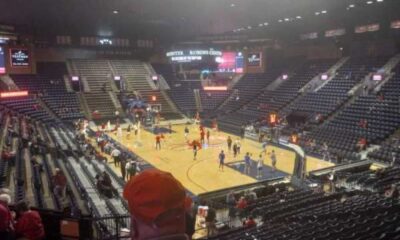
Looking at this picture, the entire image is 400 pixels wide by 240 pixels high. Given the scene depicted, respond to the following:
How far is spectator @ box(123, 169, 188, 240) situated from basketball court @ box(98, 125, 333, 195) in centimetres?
1730

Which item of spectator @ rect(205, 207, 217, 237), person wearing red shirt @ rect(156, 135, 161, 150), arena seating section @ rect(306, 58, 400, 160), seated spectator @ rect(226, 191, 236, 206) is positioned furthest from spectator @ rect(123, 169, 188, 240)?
person wearing red shirt @ rect(156, 135, 161, 150)

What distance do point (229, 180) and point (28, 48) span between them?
34.5 m

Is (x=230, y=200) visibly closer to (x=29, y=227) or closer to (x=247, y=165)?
(x=247, y=165)

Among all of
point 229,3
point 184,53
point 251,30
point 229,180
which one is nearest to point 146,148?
point 229,180

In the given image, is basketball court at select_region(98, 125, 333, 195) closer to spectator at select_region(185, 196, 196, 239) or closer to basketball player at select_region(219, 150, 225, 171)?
basketball player at select_region(219, 150, 225, 171)

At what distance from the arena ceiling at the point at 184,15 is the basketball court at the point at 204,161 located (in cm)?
1137

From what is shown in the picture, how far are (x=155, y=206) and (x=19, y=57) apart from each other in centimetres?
4625

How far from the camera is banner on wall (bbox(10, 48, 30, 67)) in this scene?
41.3 meters

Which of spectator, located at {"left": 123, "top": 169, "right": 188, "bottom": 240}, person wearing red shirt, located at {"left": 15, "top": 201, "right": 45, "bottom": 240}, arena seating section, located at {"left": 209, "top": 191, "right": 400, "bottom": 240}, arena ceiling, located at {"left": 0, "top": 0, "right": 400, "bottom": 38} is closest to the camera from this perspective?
spectator, located at {"left": 123, "top": 169, "right": 188, "bottom": 240}

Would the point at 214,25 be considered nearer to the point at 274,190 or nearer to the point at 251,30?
the point at 251,30

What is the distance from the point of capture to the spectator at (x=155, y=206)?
167cm

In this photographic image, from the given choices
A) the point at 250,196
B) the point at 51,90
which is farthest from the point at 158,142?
the point at 51,90

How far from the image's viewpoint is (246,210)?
47.5 ft

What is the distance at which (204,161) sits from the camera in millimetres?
25188
